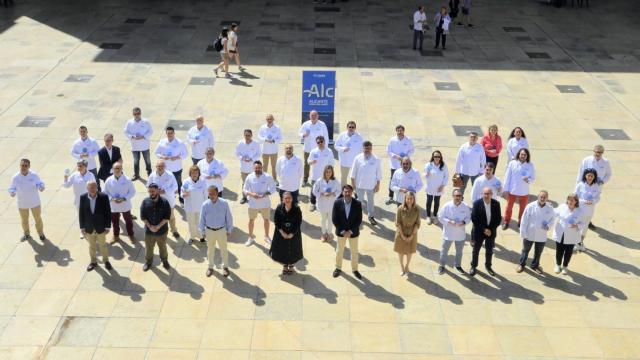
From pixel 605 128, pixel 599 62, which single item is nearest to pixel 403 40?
pixel 599 62

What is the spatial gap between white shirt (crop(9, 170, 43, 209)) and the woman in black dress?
418 centimetres

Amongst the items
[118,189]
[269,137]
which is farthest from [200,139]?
[118,189]

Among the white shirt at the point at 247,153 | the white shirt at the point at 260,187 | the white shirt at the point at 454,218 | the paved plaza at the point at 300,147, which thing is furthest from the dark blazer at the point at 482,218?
the white shirt at the point at 247,153

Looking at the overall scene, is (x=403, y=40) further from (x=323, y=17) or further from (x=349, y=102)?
(x=349, y=102)

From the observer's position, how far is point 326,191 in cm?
1112

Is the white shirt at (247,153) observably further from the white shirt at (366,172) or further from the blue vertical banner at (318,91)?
the blue vertical banner at (318,91)

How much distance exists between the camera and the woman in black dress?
10.1m

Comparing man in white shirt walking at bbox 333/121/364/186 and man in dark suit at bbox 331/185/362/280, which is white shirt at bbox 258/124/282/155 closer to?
man in white shirt walking at bbox 333/121/364/186

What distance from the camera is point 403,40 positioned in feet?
80.7

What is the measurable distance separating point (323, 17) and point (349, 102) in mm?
10363

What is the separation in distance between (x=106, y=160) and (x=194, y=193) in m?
2.46

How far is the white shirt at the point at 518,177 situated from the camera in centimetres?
1188

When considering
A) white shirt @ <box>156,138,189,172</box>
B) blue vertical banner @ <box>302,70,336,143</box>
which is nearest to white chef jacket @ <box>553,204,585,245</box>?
blue vertical banner @ <box>302,70,336,143</box>

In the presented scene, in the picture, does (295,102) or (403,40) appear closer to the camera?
(295,102)
